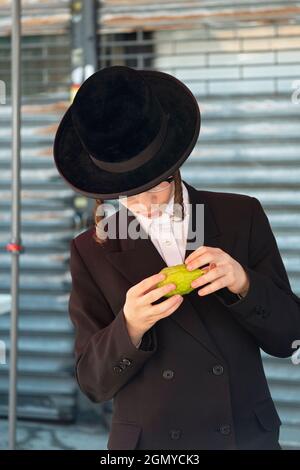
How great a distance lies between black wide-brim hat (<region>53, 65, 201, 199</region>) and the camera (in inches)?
77.9

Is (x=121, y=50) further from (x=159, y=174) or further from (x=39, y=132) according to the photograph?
(x=159, y=174)

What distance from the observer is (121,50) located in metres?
5.21

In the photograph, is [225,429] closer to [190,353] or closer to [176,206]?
[190,353]

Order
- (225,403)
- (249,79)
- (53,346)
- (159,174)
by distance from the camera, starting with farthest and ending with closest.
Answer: (53,346)
(249,79)
(225,403)
(159,174)

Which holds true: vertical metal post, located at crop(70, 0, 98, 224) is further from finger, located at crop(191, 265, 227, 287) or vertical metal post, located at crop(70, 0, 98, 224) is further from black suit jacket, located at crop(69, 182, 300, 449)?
finger, located at crop(191, 265, 227, 287)

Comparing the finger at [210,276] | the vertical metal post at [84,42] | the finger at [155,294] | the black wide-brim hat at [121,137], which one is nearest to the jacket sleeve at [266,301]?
the finger at [210,276]

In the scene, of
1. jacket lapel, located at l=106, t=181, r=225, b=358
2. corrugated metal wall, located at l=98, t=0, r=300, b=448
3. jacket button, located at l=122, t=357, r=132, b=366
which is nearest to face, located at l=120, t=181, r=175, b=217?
jacket lapel, located at l=106, t=181, r=225, b=358

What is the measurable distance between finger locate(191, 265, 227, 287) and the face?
293 mm

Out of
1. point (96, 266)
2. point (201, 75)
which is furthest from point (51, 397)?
point (96, 266)

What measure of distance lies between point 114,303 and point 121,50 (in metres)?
3.23

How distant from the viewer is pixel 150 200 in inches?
88.0

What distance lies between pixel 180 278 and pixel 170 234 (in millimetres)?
364

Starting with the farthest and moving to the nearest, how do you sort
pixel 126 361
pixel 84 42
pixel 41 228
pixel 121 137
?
pixel 41 228, pixel 84 42, pixel 126 361, pixel 121 137

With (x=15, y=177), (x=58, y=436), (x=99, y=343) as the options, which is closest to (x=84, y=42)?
(x=15, y=177)
